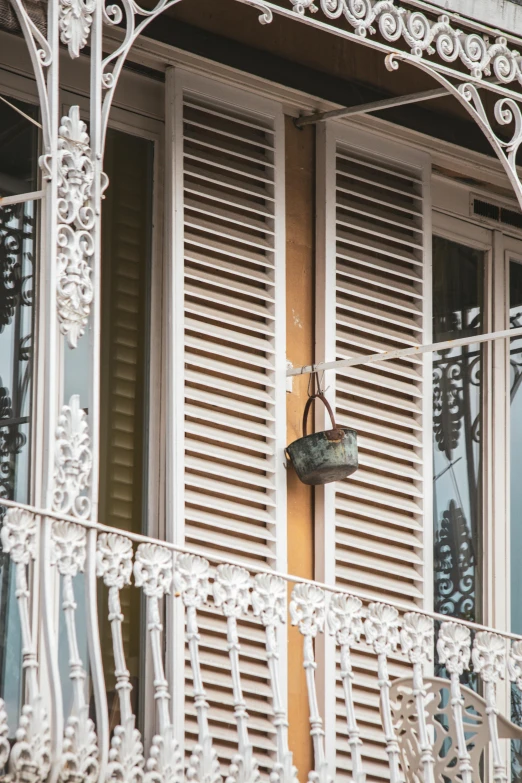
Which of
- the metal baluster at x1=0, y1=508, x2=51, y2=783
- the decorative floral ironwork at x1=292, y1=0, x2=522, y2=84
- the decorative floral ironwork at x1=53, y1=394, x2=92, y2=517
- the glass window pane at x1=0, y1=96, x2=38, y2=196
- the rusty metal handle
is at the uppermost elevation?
the decorative floral ironwork at x1=292, y1=0, x2=522, y2=84

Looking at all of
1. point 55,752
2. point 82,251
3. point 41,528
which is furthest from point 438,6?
Answer: point 55,752

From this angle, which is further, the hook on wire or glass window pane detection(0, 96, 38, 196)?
the hook on wire

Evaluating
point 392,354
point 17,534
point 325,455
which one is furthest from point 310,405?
point 17,534

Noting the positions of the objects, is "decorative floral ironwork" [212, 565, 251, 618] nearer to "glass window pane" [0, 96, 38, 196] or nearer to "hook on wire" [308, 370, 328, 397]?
"hook on wire" [308, 370, 328, 397]

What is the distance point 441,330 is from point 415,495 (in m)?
0.95

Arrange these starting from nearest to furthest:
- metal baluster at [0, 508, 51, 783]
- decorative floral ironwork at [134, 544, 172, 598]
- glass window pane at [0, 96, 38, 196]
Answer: metal baluster at [0, 508, 51, 783] → decorative floral ironwork at [134, 544, 172, 598] → glass window pane at [0, 96, 38, 196]

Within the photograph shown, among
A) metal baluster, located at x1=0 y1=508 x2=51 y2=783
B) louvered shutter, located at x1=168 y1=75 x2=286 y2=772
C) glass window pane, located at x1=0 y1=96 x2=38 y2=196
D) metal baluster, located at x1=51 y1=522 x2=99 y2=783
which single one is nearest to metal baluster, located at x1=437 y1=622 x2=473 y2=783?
louvered shutter, located at x1=168 y1=75 x2=286 y2=772

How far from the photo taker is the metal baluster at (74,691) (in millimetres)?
5922

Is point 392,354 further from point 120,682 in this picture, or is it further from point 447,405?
point 120,682

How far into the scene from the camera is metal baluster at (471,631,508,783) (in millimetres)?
7086

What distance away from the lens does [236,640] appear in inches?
257

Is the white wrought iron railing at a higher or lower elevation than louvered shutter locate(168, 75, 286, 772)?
lower

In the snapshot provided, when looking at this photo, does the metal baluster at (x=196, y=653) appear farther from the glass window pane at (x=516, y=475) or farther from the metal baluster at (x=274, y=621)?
the glass window pane at (x=516, y=475)

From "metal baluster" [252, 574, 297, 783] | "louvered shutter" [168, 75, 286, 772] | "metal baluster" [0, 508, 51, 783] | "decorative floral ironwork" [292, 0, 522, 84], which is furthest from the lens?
"louvered shutter" [168, 75, 286, 772]
